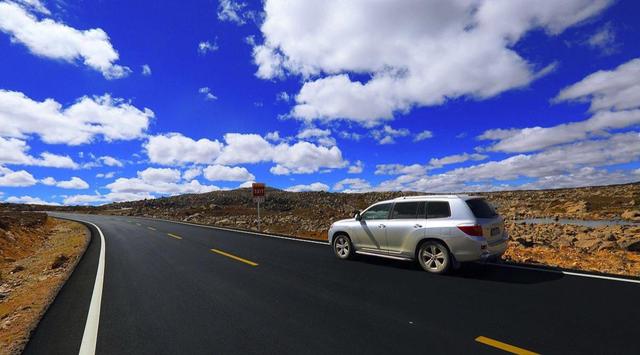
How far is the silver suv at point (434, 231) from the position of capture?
7.68m

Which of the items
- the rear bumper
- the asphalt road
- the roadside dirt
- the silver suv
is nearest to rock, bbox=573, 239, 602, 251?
the silver suv

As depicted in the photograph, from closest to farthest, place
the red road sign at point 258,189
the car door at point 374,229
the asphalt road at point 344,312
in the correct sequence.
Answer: the asphalt road at point 344,312 → the car door at point 374,229 → the red road sign at point 258,189

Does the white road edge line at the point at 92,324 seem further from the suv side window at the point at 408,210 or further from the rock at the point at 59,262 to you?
the suv side window at the point at 408,210

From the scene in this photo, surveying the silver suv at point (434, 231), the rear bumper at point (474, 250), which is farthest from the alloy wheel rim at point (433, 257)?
the rear bumper at point (474, 250)

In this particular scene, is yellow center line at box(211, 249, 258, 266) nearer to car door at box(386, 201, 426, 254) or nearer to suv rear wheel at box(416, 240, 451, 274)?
car door at box(386, 201, 426, 254)

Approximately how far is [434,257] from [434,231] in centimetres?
59

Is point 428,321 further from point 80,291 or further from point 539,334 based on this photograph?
point 80,291

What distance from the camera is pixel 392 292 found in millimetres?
6629

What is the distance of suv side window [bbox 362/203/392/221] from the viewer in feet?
30.9

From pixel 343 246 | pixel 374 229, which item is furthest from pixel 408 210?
pixel 343 246

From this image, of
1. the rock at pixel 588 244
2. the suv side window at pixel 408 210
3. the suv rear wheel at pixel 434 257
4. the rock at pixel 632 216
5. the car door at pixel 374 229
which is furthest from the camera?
the rock at pixel 632 216

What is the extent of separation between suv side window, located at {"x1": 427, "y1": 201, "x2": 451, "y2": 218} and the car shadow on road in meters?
1.25

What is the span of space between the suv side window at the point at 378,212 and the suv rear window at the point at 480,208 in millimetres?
2041

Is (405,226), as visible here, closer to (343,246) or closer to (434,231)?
(434,231)
